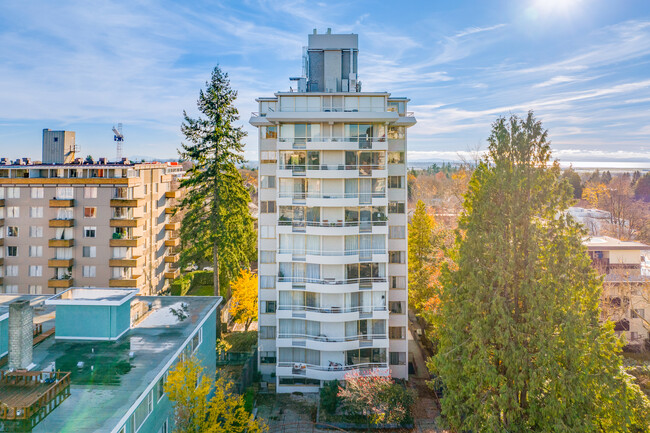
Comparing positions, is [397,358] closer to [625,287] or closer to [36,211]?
[625,287]

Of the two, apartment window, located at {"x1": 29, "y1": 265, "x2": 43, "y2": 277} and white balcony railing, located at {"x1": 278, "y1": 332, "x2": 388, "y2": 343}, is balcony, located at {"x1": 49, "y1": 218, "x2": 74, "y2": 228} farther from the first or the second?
white balcony railing, located at {"x1": 278, "y1": 332, "x2": 388, "y2": 343}

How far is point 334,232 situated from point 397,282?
19.8ft

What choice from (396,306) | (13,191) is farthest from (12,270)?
(396,306)

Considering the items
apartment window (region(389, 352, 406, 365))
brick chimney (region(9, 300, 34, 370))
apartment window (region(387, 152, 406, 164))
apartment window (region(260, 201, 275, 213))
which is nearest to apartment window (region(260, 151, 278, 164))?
apartment window (region(260, 201, 275, 213))

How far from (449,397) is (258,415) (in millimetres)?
12292

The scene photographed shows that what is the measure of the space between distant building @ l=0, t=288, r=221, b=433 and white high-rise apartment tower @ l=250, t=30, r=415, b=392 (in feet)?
22.2

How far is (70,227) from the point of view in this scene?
125ft

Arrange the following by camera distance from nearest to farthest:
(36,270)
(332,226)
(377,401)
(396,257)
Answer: (377,401)
(332,226)
(396,257)
(36,270)

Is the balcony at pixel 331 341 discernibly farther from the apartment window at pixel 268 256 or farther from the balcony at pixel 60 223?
the balcony at pixel 60 223

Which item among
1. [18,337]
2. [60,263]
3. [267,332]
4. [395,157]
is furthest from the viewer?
[60,263]

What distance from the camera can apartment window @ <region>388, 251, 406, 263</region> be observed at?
29188 millimetres

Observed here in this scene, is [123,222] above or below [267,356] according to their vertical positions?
above

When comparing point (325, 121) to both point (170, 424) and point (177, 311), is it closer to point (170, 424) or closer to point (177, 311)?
point (177, 311)

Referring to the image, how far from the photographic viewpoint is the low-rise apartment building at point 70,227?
3788cm
